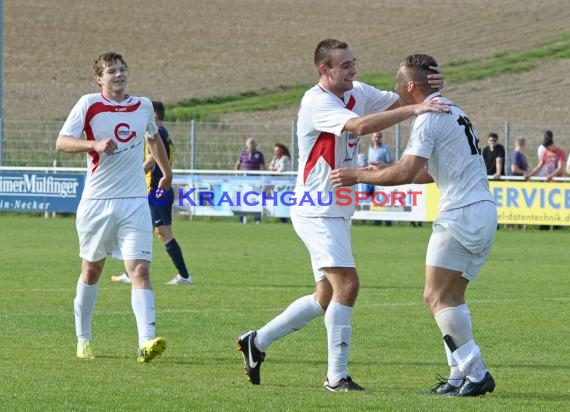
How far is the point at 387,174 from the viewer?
8.61 m

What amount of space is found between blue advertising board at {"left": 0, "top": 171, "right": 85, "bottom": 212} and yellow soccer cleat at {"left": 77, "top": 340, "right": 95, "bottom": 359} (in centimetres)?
2061

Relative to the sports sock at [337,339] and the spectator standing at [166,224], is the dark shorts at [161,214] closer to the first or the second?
the spectator standing at [166,224]

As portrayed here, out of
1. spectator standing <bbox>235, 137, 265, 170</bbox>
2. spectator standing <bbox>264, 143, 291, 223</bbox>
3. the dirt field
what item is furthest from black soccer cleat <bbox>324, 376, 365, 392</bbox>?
the dirt field

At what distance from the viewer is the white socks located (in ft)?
28.6

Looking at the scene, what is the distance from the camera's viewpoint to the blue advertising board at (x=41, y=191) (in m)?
31.2

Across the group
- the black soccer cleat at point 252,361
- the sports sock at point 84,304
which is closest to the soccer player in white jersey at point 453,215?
the black soccer cleat at point 252,361

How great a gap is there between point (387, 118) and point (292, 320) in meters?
1.66

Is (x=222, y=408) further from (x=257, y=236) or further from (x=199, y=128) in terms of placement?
(x=199, y=128)

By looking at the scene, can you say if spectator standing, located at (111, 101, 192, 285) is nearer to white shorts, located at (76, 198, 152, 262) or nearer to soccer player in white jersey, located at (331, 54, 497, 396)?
white shorts, located at (76, 198, 152, 262)

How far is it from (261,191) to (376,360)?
20.4m

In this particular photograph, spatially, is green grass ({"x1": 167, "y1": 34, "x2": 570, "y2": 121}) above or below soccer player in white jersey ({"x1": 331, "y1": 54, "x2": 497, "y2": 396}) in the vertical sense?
above

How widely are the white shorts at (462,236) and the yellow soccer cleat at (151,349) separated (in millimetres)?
2246

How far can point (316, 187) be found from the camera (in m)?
9.11

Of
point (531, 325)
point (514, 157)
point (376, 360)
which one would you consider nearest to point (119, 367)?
point (376, 360)
